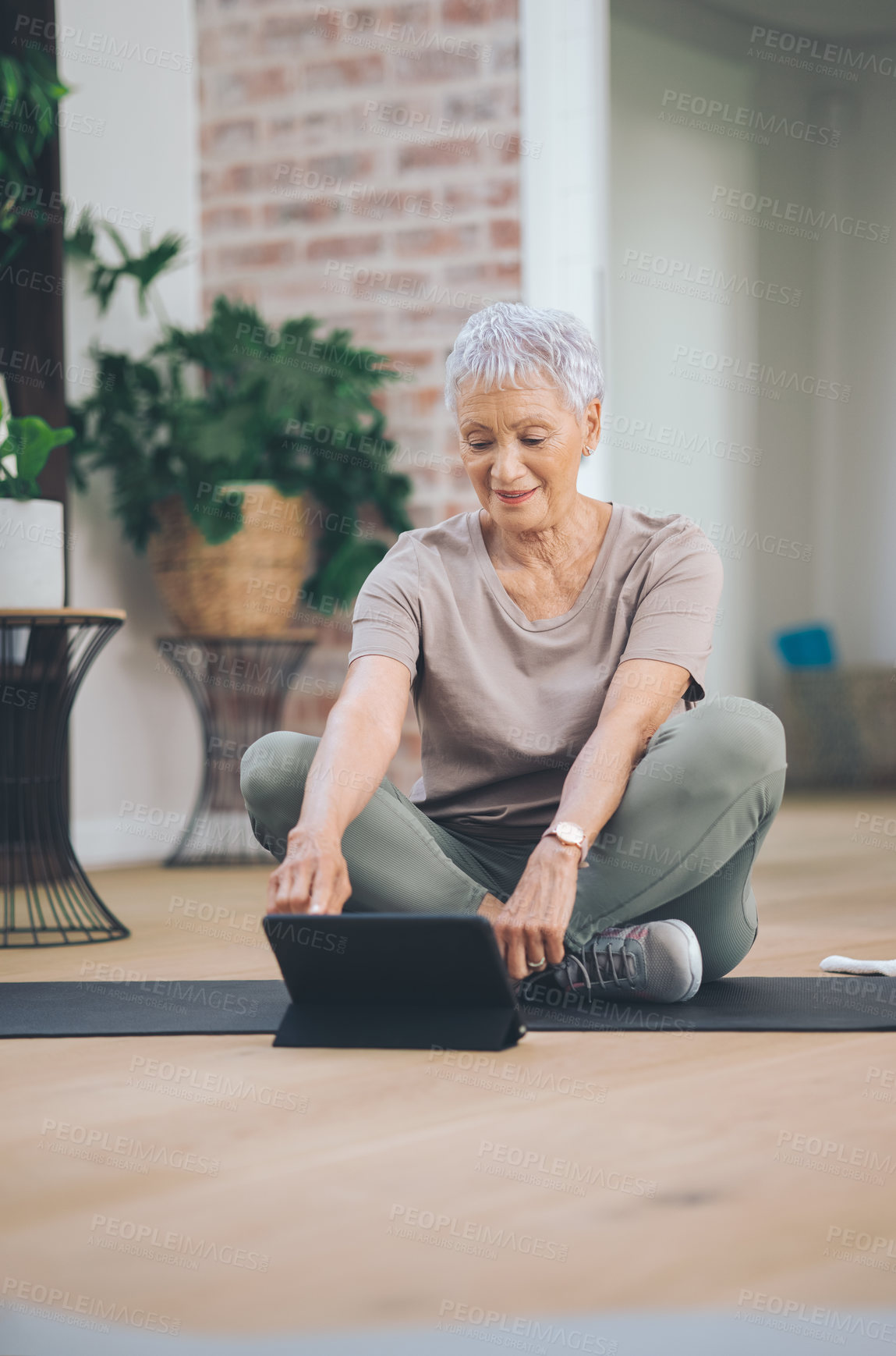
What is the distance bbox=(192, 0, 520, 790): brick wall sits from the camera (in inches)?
149

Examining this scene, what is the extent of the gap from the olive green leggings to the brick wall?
193 cm

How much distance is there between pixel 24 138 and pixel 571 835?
245 centimetres

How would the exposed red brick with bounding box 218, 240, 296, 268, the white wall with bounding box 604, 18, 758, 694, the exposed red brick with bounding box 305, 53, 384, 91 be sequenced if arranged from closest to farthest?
the exposed red brick with bounding box 305, 53, 384, 91
the exposed red brick with bounding box 218, 240, 296, 268
the white wall with bounding box 604, 18, 758, 694

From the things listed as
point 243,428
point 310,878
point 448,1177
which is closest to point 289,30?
point 243,428

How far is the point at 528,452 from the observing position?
70.1 inches

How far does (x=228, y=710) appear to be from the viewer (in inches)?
150

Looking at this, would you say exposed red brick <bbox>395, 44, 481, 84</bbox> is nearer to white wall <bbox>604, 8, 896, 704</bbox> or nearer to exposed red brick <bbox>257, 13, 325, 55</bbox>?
A: exposed red brick <bbox>257, 13, 325, 55</bbox>

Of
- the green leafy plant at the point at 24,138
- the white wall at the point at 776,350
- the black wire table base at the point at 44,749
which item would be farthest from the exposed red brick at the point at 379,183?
the white wall at the point at 776,350

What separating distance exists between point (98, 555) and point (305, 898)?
7.90ft

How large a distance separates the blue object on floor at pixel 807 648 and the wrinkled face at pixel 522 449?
15.1 feet

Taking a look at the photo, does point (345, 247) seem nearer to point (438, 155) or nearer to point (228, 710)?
point (438, 155)

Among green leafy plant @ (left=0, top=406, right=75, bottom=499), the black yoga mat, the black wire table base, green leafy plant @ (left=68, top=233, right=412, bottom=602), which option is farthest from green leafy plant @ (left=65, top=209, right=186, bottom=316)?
the black yoga mat

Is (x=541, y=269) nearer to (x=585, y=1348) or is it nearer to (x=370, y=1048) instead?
(x=370, y=1048)

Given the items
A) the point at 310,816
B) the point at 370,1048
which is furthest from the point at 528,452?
the point at 370,1048
